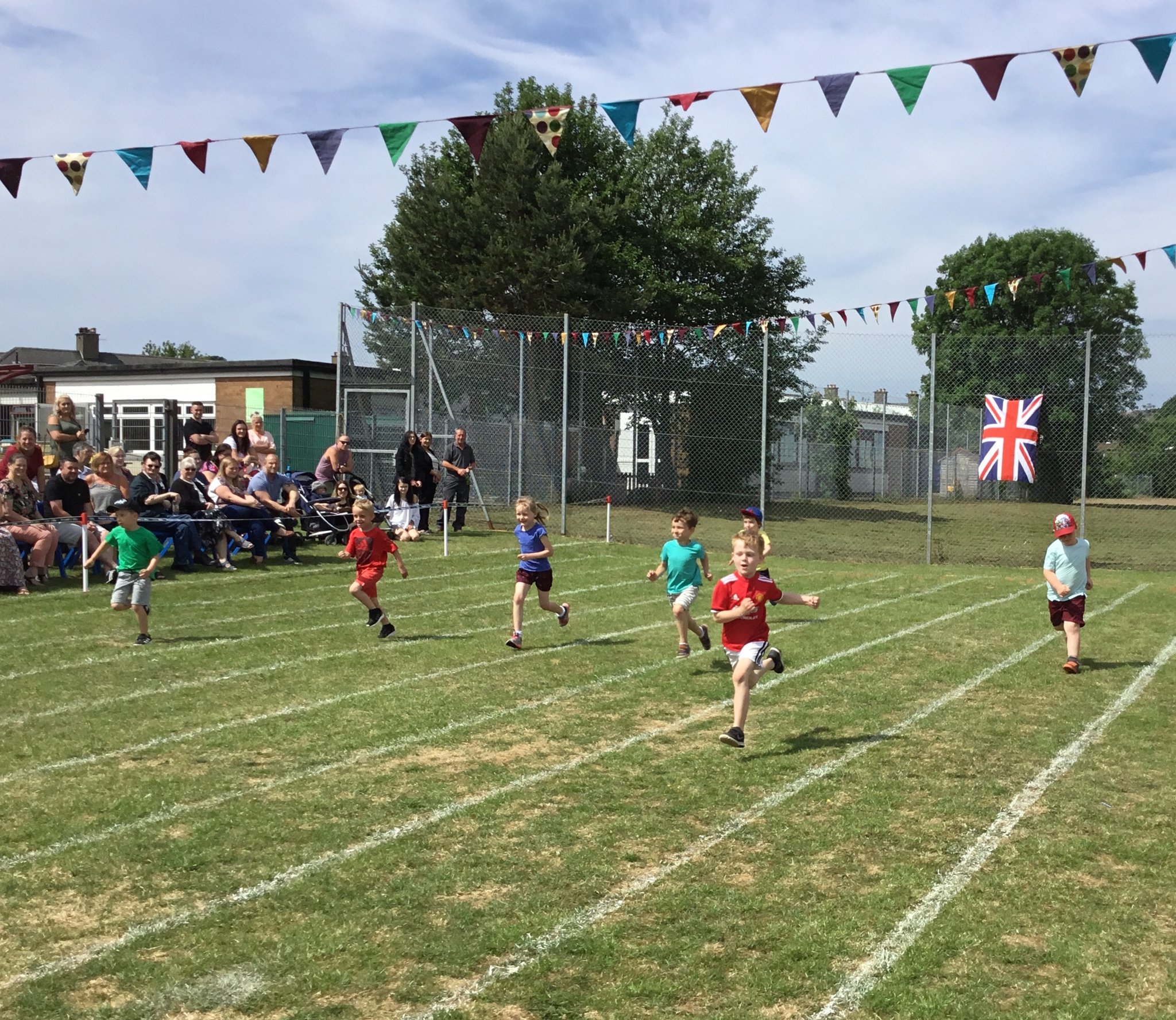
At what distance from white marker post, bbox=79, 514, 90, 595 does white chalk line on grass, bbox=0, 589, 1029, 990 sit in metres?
8.71

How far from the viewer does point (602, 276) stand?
114 feet

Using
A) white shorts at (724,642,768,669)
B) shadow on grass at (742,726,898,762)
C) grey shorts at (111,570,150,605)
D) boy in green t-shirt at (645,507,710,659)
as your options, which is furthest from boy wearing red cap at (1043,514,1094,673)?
grey shorts at (111,570,150,605)

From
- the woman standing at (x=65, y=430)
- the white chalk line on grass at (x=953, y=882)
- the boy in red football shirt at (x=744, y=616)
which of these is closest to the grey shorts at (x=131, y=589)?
the boy in red football shirt at (x=744, y=616)

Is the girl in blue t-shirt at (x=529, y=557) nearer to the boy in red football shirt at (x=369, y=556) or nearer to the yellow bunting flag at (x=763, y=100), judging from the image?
the boy in red football shirt at (x=369, y=556)

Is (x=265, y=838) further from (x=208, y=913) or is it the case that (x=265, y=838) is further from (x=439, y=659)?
(x=439, y=659)

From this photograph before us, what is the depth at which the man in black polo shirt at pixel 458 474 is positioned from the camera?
22.5 metres

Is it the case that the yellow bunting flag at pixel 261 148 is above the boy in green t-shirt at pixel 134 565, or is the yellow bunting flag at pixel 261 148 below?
above

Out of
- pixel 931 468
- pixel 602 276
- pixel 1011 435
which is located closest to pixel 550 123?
pixel 931 468

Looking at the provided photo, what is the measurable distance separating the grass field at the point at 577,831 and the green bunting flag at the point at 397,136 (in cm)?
561

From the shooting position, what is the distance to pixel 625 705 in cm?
954

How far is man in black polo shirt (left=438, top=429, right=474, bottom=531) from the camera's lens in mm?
22547

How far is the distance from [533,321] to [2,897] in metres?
19.2

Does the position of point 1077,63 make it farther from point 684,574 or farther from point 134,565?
point 134,565

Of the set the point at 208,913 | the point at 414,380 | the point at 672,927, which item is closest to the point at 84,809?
the point at 208,913
